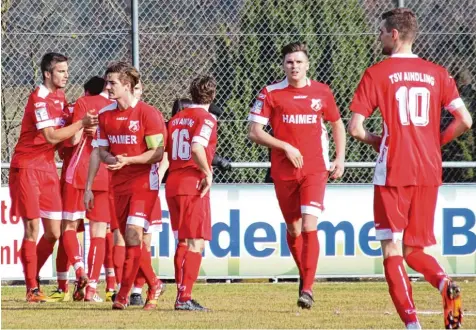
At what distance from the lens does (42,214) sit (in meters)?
12.1

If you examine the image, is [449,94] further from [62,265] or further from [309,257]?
[62,265]

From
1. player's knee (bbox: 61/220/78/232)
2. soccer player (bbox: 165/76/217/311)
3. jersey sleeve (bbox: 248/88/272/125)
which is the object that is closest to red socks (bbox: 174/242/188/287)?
soccer player (bbox: 165/76/217/311)

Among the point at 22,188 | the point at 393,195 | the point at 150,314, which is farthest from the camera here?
the point at 22,188

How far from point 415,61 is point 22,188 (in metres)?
4.84

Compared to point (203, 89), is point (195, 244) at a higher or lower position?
lower

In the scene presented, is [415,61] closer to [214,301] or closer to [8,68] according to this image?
[214,301]

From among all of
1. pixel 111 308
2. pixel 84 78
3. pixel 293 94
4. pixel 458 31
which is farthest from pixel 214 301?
pixel 458 31

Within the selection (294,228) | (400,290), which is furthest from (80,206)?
(400,290)

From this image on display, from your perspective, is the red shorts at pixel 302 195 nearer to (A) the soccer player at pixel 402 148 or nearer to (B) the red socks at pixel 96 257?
(B) the red socks at pixel 96 257

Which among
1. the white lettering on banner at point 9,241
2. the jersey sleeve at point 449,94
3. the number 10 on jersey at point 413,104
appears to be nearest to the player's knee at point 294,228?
the jersey sleeve at point 449,94

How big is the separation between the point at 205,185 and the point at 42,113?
186cm

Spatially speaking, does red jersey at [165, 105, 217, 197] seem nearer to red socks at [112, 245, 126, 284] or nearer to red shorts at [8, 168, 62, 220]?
red socks at [112, 245, 126, 284]

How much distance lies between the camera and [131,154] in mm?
10609

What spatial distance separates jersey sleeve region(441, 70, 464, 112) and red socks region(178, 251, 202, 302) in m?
3.06
